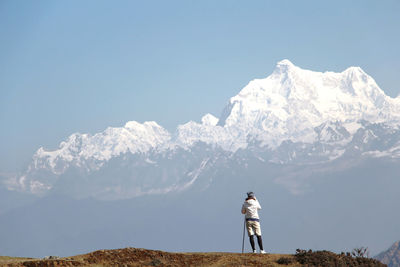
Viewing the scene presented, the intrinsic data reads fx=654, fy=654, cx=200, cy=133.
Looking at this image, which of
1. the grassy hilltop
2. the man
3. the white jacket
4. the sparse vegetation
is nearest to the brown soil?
the grassy hilltop

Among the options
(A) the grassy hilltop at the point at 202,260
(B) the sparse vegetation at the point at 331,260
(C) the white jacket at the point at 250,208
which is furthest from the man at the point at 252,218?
(B) the sparse vegetation at the point at 331,260

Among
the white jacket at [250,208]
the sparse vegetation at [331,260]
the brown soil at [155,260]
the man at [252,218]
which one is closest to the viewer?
the sparse vegetation at [331,260]

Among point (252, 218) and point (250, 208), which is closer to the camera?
point (252, 218)

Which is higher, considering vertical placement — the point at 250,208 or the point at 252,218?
the point at 250,208

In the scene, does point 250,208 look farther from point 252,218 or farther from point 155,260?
point 155,260

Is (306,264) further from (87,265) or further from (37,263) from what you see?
(37,263)

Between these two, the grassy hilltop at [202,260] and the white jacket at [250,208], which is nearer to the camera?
the grassy hilltop at [202,260]

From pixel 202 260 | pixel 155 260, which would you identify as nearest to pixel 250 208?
pixel 202 260

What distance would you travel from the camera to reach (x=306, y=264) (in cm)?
3578

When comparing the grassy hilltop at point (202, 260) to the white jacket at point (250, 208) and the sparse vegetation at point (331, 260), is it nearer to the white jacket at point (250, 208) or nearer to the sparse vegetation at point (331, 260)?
the sparse vegetation at point (331, 260)

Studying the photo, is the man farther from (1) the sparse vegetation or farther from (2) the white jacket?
(1) the sparse vegetation

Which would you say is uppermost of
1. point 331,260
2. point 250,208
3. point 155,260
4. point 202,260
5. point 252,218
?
point 250,208

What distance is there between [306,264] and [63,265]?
43.6 feet

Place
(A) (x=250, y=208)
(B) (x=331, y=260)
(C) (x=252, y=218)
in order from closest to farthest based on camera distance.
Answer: (B) (x=331, y=260) → (C) (x=252, y=218) → (A) (x=250, y=208)
